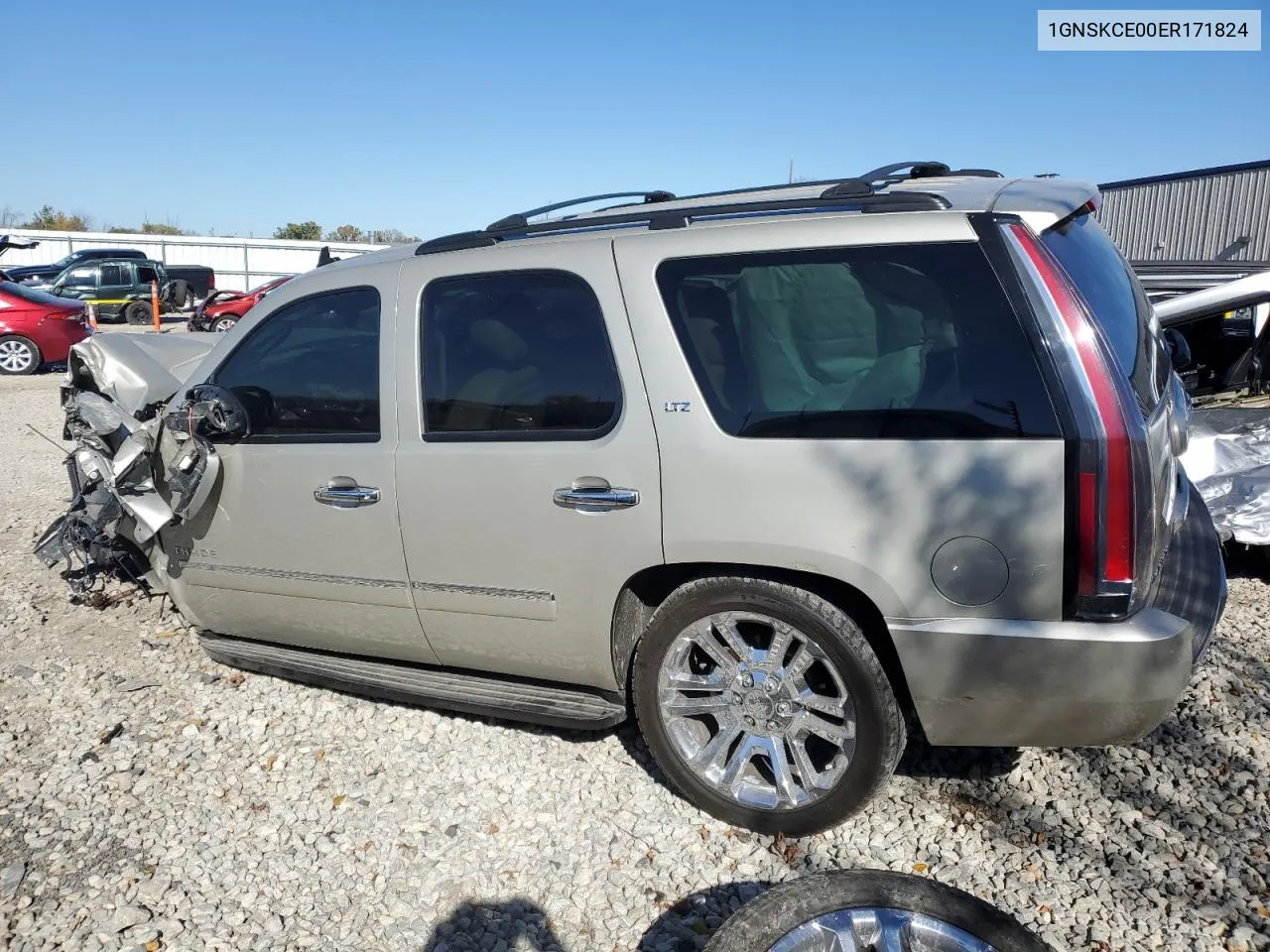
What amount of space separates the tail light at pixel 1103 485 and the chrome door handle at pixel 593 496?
1.28m

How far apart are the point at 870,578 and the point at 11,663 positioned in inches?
158

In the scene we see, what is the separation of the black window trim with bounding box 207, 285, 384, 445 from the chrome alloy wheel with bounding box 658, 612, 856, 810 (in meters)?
1.42

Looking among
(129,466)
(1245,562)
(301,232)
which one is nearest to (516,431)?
(129,466)

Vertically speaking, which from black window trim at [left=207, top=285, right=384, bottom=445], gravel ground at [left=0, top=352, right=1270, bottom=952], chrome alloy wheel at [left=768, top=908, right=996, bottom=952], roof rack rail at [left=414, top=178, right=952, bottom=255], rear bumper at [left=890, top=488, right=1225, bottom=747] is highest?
roof rack rail at [left=414, top=178, right=952, bottom=255]

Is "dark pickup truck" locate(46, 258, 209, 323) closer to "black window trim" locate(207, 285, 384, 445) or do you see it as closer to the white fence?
the white fence

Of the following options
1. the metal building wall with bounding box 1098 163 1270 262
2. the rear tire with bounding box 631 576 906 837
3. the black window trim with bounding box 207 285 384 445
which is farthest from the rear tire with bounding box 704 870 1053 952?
the metal building wall with bounding box 1098 163 1270 262

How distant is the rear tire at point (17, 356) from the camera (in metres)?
15.6

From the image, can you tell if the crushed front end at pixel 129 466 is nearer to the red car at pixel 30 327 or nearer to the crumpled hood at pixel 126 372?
the crumpled hood at pixel 126 372

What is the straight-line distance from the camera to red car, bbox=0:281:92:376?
15.5 m

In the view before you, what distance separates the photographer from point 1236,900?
2586mm

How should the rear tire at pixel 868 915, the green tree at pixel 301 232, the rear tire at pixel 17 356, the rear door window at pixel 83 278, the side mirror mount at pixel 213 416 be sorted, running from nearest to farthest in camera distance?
1. the rear tire at pixel 868 915
2. the side mirror mount at pixel 213 416
3. the rear tire at pixel 17 356
4. the rear door window at pixel 83 278
5. the green tree at pixel 301 232

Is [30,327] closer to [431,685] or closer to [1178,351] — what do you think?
[431,685]

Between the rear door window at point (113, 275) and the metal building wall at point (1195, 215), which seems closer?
the metal building wall at point (1195, 215)

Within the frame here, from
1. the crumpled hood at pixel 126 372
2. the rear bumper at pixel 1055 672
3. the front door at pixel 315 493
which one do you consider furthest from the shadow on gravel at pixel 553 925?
the crumpled hood at pixel 126 372
